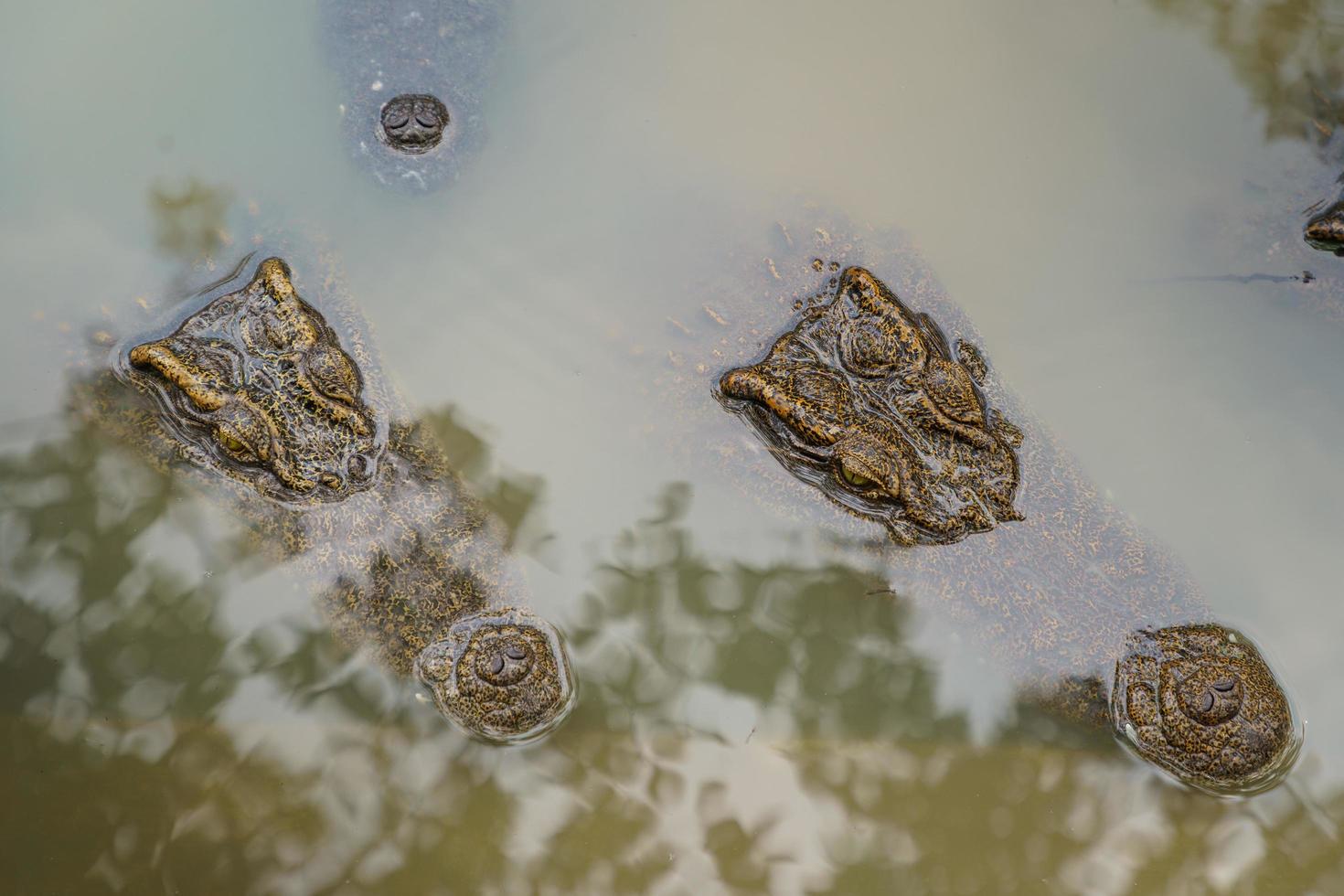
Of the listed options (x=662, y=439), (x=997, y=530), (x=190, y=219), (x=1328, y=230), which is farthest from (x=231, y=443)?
(x=1328, y=230)

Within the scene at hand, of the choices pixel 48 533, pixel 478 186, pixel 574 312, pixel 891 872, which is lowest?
pixel 48 533

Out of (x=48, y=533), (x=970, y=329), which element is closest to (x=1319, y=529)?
(x=970, y=329)

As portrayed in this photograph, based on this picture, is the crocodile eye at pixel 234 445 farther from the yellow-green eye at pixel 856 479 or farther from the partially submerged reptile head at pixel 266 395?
the yellow-green eye at pixel 856 479

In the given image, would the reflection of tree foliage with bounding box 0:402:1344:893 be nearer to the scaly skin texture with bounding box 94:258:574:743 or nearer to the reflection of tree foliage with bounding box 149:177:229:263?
the scaly skin texture with bounding box 94:258:574:743

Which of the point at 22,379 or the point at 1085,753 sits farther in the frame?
the point at 22,379

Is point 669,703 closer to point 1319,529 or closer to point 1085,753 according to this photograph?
point 1085,753

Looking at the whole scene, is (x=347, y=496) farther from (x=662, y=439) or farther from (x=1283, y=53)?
(x=1283, y=53)
